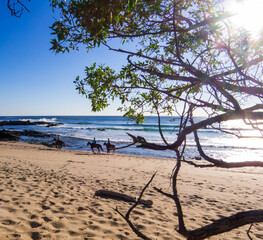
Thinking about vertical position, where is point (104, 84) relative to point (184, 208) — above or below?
above

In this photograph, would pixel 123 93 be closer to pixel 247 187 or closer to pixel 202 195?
pixel 202 195

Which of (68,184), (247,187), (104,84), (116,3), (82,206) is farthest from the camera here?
(247,187)

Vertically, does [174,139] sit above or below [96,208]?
below

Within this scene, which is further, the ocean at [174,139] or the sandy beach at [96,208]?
the ocean at [174,139]

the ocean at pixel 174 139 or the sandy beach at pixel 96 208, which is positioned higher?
the sandy beach at pixel 96 208

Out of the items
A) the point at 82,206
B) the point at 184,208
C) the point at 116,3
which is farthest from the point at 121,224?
the point at 116,3

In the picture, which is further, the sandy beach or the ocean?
the ocean

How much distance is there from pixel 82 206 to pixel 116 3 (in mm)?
4861

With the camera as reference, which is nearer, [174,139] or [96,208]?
[96,208]

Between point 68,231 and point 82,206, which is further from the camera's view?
point 82,206

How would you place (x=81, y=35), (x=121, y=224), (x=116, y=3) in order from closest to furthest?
(x=116, y=3)
(x=81, y=35)
(x=121, y=224)

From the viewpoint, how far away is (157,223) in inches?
178

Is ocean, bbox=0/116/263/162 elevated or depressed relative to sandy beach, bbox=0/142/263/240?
depressed

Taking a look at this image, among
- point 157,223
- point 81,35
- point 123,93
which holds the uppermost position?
point 81,35
